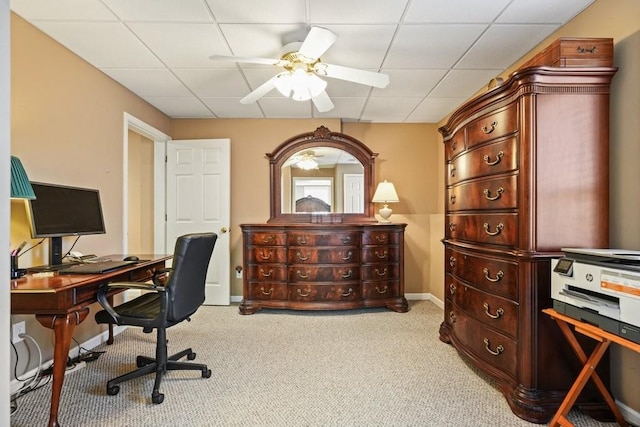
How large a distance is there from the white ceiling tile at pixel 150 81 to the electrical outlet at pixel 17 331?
6.94 feet

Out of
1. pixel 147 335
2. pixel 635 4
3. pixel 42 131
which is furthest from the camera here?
pixel 147 335

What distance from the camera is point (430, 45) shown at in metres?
2.31

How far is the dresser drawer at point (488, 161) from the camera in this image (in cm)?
180

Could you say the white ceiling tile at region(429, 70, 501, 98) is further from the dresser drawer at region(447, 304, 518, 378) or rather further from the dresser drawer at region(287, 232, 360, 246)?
the dresser drawer at region(447, 304, 518, 378)

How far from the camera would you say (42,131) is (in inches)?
83.9

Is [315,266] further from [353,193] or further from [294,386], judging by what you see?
[294,386]

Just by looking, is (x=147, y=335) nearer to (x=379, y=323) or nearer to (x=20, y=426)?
(x=20, y=426)

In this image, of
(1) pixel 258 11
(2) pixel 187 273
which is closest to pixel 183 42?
(1) pixel 258 11

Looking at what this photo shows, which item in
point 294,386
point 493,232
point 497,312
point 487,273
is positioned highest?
point 493,232

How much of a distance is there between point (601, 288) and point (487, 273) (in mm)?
661

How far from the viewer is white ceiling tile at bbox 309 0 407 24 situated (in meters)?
1.84

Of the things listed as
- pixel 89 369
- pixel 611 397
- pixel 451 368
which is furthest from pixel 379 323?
pixel 89 369

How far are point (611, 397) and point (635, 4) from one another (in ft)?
6.84

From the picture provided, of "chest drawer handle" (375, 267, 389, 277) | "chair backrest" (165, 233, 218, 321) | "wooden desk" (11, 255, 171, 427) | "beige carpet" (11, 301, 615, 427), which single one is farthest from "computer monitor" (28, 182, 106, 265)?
"chest drawer handle" (375, 267, 389, 277)
